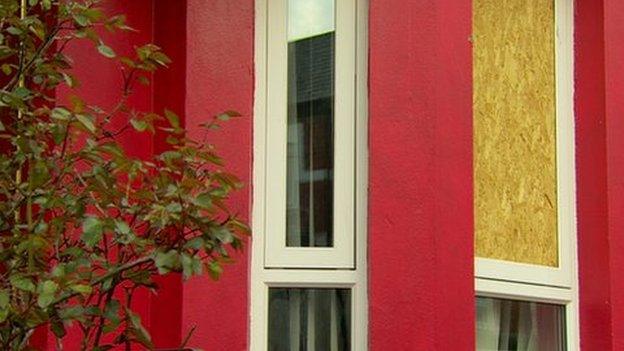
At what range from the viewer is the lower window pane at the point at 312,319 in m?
6.44

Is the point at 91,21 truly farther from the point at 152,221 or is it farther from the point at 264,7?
the point at 264,7

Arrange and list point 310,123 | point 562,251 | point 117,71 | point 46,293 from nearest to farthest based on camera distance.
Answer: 1. point 46,293
2. point 117,71
3. point 310,123
4. point 562,251

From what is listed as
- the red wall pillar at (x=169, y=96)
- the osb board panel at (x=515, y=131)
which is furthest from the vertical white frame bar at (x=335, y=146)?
the osb board panel at (x=515, y=131)

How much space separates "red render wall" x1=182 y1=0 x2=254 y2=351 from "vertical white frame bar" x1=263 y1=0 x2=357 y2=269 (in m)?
0.19

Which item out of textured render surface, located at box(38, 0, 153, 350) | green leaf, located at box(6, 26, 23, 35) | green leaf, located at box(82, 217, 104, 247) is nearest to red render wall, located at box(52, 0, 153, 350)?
textured render surface, located at box(38, 0, 153, 350)

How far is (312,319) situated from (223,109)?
1034mm

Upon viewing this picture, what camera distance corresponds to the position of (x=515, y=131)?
728 cm

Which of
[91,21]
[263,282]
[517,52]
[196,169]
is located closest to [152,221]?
[196,169]

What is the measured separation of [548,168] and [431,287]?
1.37 meters

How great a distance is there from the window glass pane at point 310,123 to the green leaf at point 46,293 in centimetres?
260

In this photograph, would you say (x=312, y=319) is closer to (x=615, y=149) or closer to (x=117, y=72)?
(x=117, y=72)

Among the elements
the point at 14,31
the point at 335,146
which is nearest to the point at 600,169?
the point at 335,146

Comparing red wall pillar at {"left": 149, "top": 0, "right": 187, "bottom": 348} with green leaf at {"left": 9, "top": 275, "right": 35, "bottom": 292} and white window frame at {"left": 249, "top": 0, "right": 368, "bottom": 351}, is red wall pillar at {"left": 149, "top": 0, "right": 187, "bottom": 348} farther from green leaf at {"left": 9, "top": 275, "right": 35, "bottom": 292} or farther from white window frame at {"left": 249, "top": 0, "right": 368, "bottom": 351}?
green leaf at {"left": 9, "top": 275, "right": 35, "bottom": 292}

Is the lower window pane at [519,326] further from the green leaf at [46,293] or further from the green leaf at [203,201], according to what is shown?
the green leaf at [46,293]
